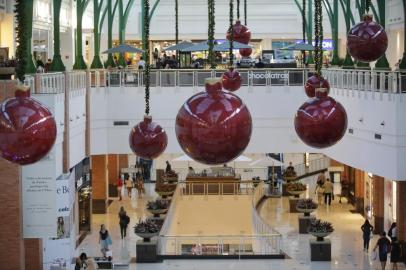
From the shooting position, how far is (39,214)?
23.0 meters

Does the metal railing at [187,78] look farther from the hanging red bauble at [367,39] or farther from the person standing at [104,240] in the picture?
the hanging red bauble at [367,39]

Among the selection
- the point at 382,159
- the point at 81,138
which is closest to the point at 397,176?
the point at 382,159

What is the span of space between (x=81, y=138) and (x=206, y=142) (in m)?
Result: 27.9

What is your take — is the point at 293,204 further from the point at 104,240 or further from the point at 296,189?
the point at 104,240

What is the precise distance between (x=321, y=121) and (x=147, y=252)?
20.5 metres

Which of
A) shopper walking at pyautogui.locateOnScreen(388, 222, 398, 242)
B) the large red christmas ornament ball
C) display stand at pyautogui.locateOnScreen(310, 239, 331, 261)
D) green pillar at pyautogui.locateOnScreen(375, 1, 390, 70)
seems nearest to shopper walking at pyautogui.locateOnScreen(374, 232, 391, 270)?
shopper walking at pyautogui.locateOnScreen(388, 222, 398, 242)

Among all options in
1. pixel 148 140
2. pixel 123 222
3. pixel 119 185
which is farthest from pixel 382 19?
pixel 148 140

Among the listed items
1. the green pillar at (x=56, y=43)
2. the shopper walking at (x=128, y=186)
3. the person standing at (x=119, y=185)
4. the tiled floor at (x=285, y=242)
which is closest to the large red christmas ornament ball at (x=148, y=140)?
the tiled floor at (x=285, y=242)

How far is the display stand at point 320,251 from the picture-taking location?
27.7m

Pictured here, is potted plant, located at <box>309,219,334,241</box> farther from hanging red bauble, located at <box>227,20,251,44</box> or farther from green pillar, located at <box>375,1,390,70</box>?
hanging red bauble, located at <box>227,20,251,44</box>

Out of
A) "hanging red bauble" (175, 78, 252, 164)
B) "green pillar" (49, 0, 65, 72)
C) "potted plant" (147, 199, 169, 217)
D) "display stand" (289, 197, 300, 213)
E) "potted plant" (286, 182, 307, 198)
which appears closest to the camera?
"hanging red bauble" (175, 78, 252, 164)

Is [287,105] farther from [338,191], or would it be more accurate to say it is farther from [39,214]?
[39,214]

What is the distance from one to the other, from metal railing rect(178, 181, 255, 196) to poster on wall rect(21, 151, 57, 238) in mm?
15783

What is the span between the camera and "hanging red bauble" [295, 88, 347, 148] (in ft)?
23.0
